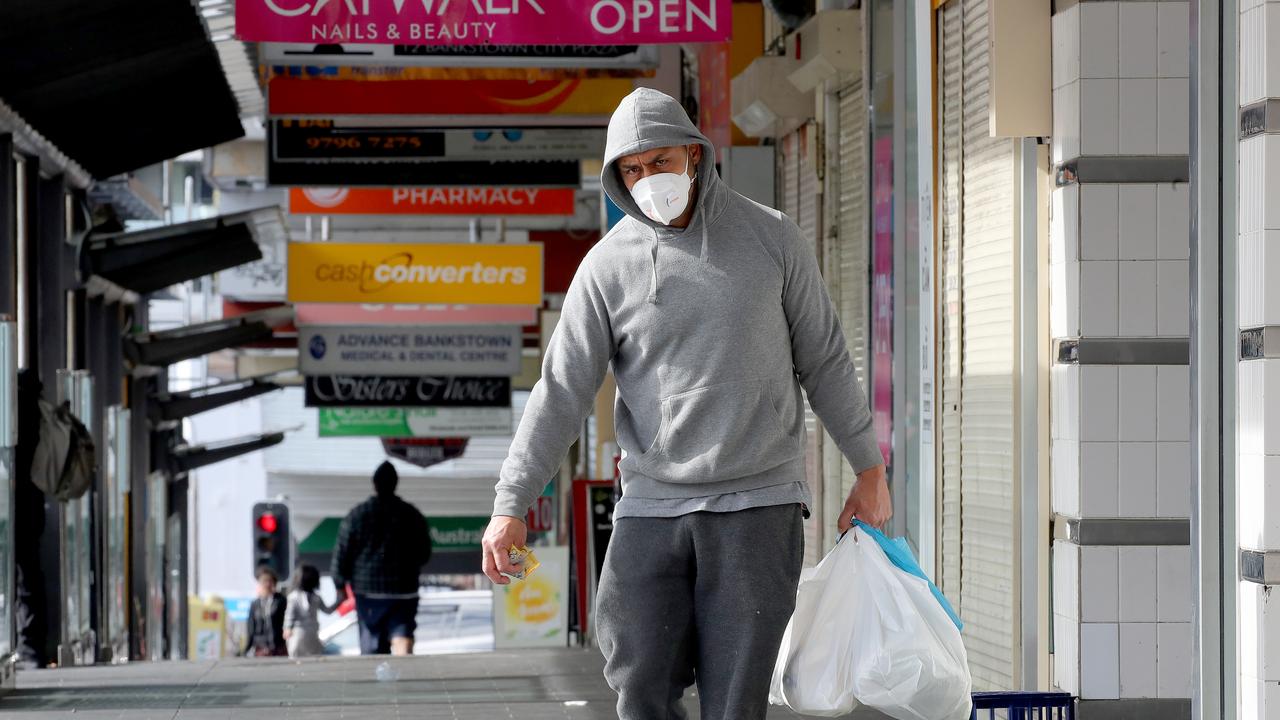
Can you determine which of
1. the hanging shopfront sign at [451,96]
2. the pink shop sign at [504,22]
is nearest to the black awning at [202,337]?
the hanging shopfront sign at [451,96]

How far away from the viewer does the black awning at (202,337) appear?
1673cm

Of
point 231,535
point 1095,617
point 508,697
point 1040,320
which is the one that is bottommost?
point 231,535

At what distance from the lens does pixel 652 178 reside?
136 inches

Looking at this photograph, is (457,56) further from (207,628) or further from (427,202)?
(207,628)

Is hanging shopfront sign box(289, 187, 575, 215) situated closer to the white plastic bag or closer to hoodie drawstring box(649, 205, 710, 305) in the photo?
hoodie drawstring box(649, 205, 710, 305)

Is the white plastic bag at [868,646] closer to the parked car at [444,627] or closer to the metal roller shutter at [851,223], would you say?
the metal roller shutter at [851,223]

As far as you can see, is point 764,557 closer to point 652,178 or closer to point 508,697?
point 652,178

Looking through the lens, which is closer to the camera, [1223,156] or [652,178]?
[652,178]

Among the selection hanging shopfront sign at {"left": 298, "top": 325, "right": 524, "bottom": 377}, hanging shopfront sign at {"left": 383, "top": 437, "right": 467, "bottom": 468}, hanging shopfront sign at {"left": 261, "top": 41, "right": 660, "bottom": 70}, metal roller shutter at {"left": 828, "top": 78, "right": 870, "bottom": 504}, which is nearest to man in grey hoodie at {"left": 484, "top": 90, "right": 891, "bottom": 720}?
metal roller shutter at {"left": 828, "top": 78, "right": 870, "bottom": 504}

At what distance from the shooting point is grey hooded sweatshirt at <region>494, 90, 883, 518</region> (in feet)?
11.3

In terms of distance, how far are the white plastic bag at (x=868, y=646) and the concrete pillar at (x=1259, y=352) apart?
0.80 metres

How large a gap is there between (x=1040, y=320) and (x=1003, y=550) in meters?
0.88

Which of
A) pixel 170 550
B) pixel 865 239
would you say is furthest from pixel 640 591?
pixel 170 550

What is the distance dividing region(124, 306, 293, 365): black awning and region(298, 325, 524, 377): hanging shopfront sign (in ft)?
2.26
